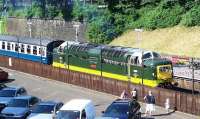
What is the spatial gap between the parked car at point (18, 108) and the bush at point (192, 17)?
104 feet

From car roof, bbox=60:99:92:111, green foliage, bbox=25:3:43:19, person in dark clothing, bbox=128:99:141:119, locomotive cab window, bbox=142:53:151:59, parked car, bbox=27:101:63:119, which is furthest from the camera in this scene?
green foliage, bbox=25:3:43:19

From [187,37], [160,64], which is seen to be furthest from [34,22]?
[160,64]

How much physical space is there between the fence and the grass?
15108mm

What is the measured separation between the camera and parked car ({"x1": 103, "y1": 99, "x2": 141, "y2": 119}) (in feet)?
97.1

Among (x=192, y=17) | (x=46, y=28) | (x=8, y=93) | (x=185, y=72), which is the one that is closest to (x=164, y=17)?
(x=192, y=17)

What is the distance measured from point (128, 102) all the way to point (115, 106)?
2.75 ft

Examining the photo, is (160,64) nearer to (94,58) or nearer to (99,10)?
(94,58)

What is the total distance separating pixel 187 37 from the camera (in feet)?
194

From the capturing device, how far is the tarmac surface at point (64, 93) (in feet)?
114

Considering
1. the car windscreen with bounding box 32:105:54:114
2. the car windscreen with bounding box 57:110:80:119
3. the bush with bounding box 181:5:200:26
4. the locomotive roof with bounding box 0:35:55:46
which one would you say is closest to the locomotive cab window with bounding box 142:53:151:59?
the car windscreen with bounding box 32:105:54:114

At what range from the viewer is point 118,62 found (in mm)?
44406

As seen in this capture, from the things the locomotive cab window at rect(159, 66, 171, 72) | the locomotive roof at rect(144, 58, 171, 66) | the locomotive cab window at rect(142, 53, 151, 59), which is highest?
the locomotive cab window at rect(142, 53, 151, 59)

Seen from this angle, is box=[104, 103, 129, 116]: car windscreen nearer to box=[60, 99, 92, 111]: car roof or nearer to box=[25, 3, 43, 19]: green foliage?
box=[60, 99, 92, 111]: car roof

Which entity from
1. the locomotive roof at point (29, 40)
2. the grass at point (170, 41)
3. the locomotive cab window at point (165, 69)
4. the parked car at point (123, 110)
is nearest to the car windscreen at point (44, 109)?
the parked car at point (123, 110)
